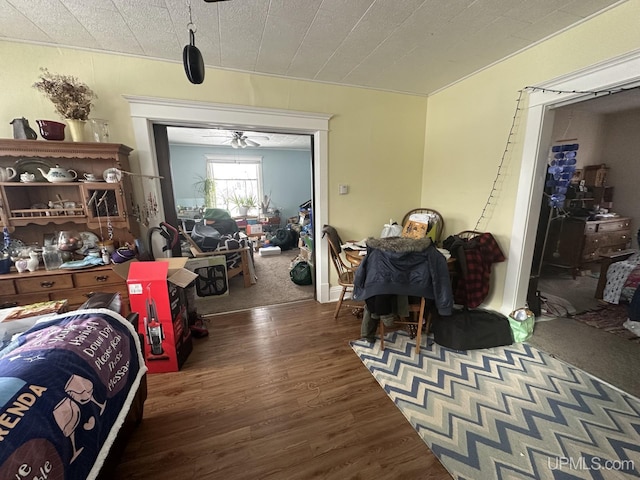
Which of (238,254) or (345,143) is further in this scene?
(238,254)

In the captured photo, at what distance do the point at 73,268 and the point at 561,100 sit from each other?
3947mm

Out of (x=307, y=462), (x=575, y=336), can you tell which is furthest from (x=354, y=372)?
(x=575, y=336)

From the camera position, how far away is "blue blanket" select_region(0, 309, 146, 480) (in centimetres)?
65

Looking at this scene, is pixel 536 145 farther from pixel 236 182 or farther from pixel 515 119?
pixel 236 182

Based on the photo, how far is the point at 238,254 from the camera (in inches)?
149

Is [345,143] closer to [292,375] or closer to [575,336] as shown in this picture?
[292,375]

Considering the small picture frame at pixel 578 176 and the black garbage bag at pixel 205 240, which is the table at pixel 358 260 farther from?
the small picture frame at pixel 578 176

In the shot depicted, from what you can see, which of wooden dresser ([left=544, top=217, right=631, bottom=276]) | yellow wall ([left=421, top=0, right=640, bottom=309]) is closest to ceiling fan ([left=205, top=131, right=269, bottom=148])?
yellow wall ([left=421, top=0, right=640, bottom=309])

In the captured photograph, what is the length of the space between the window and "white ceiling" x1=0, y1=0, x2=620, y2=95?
13.9 feet

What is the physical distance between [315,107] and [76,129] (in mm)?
2083

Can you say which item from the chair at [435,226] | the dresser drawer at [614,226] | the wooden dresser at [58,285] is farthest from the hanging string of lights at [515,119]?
the wooden dresser at [58,285]

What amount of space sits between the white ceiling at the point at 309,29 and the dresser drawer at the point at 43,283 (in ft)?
5.83

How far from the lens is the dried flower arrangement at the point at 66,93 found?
1831 millimetres

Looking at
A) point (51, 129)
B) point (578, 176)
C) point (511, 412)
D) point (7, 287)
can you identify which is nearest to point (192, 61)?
point (51, 129)
